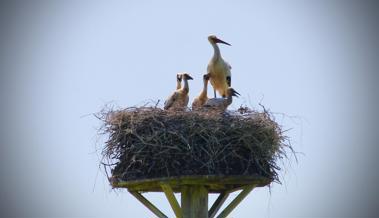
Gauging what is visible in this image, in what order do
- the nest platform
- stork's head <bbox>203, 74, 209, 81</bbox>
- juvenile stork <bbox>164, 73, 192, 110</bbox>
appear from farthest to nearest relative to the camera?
stork's head <bbox>203, 74, 209, 81</bbox> < juvenile stork <bbox>164, 73, 192, 110</bbox> < the nest platform

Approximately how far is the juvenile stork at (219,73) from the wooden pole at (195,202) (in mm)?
3787

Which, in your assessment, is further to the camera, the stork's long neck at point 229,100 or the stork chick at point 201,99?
the stork chick at point 201,99

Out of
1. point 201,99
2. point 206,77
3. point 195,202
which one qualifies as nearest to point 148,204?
point 195,202

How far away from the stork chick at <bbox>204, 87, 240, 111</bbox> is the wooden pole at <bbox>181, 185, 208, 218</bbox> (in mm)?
1817

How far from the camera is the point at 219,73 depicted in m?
15.0

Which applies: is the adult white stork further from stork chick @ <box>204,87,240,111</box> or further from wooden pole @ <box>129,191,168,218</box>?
wooden pole @ <box>129,191,168,218</box>

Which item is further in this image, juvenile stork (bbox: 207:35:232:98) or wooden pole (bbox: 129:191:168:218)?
juvenile stork (bbox: 207:35:232:98)

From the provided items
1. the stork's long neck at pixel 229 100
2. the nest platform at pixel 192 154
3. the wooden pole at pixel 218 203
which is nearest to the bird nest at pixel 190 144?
the nest platform at pixel 192 154

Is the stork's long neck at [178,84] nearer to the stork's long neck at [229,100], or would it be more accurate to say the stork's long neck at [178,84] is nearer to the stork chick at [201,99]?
the stork chick at [201,99]

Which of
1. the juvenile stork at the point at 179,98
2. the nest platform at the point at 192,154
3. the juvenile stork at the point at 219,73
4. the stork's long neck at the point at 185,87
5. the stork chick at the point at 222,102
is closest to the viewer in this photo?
the nest platform at the point at 192,154

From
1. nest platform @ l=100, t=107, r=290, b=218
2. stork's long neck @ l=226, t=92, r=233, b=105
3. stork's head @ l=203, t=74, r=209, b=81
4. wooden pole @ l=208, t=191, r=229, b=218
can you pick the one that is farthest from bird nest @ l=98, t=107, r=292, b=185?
stork's head @ l=203, t=74, r=209, b=81

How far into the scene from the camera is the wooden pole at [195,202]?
11.3 meters

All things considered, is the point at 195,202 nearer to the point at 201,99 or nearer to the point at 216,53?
the point at 201,99

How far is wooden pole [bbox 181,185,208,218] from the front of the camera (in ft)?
37.1
